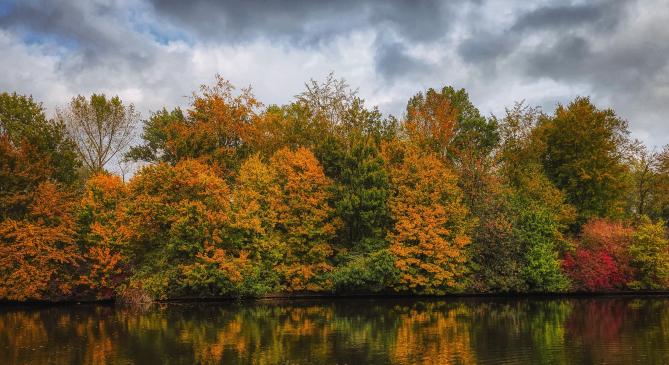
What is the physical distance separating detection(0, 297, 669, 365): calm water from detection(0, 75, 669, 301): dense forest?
285 cm

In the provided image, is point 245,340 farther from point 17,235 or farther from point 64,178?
point 64,178

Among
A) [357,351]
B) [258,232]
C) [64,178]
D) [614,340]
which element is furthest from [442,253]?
[64,178]

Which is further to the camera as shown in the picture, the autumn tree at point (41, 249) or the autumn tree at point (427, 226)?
the autumn tree at point (427, 226)

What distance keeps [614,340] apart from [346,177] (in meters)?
26.1

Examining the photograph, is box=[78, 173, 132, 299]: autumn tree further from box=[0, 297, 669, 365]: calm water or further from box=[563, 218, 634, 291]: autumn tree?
box=[563, 218, 634, 291]: autumn tree

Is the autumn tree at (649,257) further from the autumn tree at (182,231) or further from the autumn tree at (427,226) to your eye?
the autumn tree at (182,231)

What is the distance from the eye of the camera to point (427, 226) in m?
47.4

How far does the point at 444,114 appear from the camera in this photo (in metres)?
63.8

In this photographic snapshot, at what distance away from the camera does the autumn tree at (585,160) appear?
5556 centimetres

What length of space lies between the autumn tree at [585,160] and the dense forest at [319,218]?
0.16m

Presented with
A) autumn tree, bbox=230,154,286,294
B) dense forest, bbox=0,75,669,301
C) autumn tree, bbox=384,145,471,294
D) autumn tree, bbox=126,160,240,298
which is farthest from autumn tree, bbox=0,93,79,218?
autumn tree, bbox=384,145,471,294

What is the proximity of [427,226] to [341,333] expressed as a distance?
63.6 ft

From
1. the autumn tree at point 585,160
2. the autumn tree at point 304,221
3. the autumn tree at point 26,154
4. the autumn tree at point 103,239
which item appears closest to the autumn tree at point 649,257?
the autumn tree at point 585,160

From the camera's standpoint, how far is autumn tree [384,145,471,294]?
46906mm
